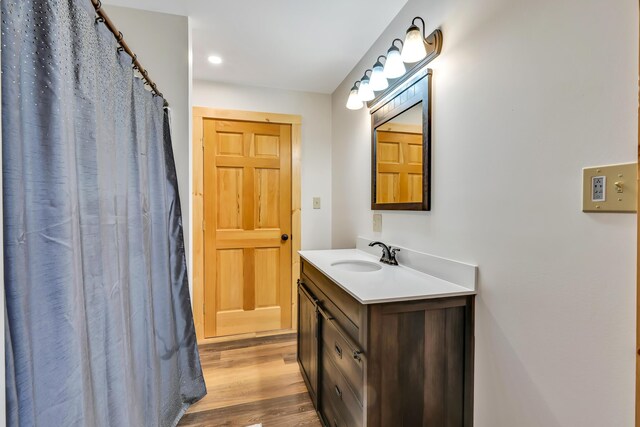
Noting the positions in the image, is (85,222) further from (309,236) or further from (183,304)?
(309,236)

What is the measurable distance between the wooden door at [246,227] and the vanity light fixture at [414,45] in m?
1.50

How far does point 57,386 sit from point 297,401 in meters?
1.37

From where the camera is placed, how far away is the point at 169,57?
1742mm

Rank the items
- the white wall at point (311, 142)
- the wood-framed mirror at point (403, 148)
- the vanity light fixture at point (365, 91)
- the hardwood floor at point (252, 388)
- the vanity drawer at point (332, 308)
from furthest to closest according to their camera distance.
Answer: the white wall at point (311, 142) < the vanity light fixture at point (365, 91) < the hardwood floor at point (252, 388) < the wood-framed mirror at point (403, 148) < the vanity drawer at point (332, 308)

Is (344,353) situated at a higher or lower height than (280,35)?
lower

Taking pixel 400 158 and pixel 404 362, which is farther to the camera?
pixel 400 158

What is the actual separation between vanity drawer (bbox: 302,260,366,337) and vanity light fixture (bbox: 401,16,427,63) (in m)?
1.12

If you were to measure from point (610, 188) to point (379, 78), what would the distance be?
4.19 feet

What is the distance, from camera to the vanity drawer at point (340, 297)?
43.7 inches

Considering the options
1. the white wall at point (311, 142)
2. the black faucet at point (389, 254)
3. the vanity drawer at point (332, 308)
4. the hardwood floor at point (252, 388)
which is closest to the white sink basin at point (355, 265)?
the black faucet at point (389, 254)

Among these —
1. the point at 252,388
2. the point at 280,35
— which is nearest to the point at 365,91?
the point at 280,35

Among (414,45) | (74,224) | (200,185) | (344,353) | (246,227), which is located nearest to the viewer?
(74,224)

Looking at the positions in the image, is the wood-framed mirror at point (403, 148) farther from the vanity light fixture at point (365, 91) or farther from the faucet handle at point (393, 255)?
the faucet handle at point (393, 255)

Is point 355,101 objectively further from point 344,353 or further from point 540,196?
point 344,353
